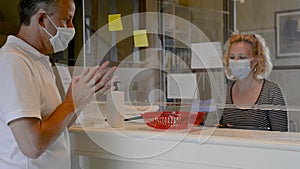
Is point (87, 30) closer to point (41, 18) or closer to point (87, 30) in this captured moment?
point (87, 30)

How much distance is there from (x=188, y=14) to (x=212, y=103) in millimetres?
2911

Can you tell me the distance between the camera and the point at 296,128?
1.68 metres

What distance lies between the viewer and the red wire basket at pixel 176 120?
122 centimetres

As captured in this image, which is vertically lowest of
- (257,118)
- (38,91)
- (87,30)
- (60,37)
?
(257,118)

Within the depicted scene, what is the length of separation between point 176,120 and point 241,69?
1103 mm

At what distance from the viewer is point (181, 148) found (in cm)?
110

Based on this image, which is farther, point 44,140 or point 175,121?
point 175,121

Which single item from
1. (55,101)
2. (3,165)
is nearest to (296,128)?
(55,101)

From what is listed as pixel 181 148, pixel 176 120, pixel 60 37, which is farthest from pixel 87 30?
pixel 181 148

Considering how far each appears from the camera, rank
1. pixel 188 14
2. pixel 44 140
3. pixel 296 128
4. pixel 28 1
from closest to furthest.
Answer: pixel 44 140 < pixel 28 1 < pixel 296 128 < pixel 188 14

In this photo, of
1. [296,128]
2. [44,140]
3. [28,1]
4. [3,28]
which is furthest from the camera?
[3,28]

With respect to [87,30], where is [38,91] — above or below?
below

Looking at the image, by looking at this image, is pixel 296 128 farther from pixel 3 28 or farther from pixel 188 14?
pixel 188 14

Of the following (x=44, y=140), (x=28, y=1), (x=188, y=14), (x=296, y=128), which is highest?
(x=188, y=14)
